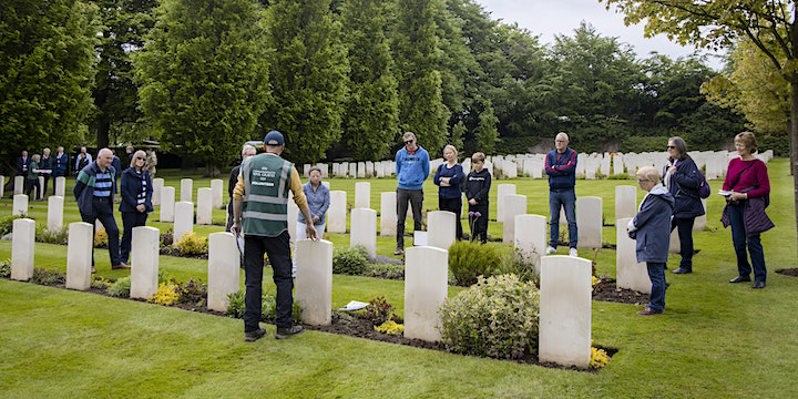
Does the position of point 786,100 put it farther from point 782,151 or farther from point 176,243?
point 176,243

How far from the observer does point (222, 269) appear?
23.9 ft

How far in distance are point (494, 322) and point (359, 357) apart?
129 centimetres

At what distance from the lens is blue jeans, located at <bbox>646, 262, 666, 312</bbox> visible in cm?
682

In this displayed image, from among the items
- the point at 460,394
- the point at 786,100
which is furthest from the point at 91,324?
the point at 786,100

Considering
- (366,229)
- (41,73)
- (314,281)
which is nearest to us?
(314,281)

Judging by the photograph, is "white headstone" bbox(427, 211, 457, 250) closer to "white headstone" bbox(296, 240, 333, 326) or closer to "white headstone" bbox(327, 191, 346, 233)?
"white headstone" bbox(296, 240, 333, 326)

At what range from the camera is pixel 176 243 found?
38.8ft

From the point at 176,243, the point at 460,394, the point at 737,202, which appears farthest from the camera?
the point at 176,243

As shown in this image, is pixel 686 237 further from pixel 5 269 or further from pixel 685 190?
pixel 5 269

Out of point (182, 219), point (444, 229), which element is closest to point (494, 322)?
point (444, 229)

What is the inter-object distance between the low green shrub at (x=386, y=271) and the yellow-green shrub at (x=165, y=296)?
2905 millimetres

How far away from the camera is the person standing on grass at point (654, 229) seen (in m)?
6.72

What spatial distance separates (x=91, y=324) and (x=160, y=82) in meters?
22.0

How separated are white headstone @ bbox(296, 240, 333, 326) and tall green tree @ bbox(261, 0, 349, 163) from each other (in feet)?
82.7
